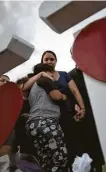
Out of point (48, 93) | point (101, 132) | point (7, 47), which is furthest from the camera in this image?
point (7, 47)

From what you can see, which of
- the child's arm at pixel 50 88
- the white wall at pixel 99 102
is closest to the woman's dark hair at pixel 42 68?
the child's arm at pixel 50 88

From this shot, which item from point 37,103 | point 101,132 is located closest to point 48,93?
point 37,103

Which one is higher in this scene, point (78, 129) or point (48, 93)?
point (48, 93)

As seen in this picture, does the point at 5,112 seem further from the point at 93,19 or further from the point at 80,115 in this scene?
the point at 93,19

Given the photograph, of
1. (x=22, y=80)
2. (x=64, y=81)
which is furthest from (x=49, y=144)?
(x=22, y=80)

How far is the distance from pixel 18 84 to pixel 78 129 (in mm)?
617

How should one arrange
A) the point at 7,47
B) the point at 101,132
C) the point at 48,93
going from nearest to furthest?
the point at 101,132 → the point at 48,93 → the point at 7,47

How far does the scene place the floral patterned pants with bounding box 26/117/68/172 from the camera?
261cm

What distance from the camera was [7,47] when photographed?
9.77 ft

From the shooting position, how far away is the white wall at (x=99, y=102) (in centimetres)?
260

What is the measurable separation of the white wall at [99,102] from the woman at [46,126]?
0.22m

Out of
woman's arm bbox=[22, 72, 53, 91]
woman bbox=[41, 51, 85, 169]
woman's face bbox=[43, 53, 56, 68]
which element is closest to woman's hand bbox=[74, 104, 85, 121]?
woman bbox=[41, 51, 85, 169]

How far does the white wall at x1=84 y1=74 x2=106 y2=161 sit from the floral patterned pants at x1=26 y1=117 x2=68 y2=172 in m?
0.27

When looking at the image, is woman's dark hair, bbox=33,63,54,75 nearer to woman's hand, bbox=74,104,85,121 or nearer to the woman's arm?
the woman's arm
